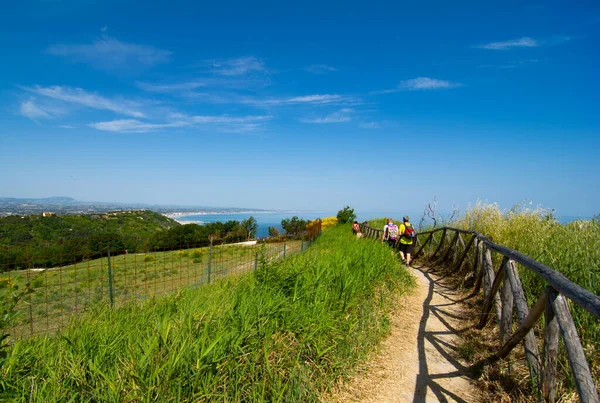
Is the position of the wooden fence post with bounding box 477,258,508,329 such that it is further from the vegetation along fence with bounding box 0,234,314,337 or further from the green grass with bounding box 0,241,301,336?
the green grass with bounding box 0,241,301,336

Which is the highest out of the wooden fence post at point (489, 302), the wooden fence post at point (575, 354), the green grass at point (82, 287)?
the wooden fence post at point (575, 354)

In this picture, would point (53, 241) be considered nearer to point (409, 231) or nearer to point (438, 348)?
point (438, 348)

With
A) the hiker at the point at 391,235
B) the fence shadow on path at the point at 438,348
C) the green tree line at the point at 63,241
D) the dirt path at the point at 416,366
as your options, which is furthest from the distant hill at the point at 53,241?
the hiker at the point at 391,235

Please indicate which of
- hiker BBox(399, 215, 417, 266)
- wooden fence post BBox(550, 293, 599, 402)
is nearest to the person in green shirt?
hiker BBox(399, 215, 417, 266)

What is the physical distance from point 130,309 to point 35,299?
8.56 m

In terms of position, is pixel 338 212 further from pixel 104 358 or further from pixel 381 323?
pixel 104 358

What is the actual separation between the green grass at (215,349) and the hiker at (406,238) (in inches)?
245

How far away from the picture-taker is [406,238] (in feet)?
36.0

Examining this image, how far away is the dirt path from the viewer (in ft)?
11.2

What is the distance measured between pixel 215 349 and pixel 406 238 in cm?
919

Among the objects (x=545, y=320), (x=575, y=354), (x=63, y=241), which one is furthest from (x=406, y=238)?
(x=63, y=241)

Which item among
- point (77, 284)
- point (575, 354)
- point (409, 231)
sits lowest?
point (77, 284)

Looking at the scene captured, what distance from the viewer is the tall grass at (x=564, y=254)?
3.32 meters

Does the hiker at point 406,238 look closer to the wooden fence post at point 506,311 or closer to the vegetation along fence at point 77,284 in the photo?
the vegetation along fence at point 77,284
